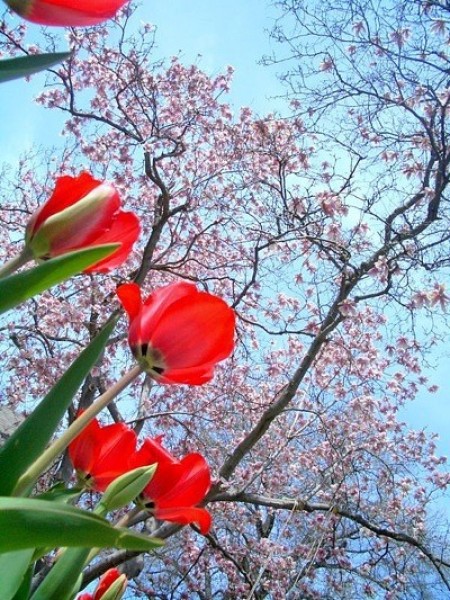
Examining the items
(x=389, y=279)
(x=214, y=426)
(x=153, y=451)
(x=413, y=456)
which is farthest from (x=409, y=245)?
(x=153, y=451)

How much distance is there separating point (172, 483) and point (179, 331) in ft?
0.76

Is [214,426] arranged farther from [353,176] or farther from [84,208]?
[84,208]

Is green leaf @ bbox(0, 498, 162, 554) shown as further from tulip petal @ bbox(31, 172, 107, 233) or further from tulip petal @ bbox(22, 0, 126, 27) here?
tulip petal @ bbox(22, 0, 126, 27)

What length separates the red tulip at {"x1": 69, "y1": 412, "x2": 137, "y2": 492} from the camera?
0.78 metres

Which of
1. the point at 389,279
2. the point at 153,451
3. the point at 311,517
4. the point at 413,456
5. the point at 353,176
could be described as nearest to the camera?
the point at 153,451

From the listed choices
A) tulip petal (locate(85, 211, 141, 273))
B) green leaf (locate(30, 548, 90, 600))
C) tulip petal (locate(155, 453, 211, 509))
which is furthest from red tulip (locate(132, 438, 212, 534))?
tulip petal (locate(85, 211, 141, 273))

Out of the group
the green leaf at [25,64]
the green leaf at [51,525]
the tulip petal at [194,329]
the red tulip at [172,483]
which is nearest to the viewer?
the green leaf at [51,525]

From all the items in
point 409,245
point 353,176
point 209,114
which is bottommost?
point 409,245

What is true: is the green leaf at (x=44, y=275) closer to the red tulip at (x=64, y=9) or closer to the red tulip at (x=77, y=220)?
the red tulip at (x=77, y=220)

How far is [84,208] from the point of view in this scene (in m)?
0.64

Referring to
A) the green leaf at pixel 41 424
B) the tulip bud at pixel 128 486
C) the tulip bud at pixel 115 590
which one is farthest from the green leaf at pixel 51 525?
the tulip bud at pixel 115 590

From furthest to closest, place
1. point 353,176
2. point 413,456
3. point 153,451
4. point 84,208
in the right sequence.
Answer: point 413,456, point 353,176, point 153,451, point 84,208

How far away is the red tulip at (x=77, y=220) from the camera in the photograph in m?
0.64

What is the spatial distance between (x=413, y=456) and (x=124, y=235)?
8255 millimetres
